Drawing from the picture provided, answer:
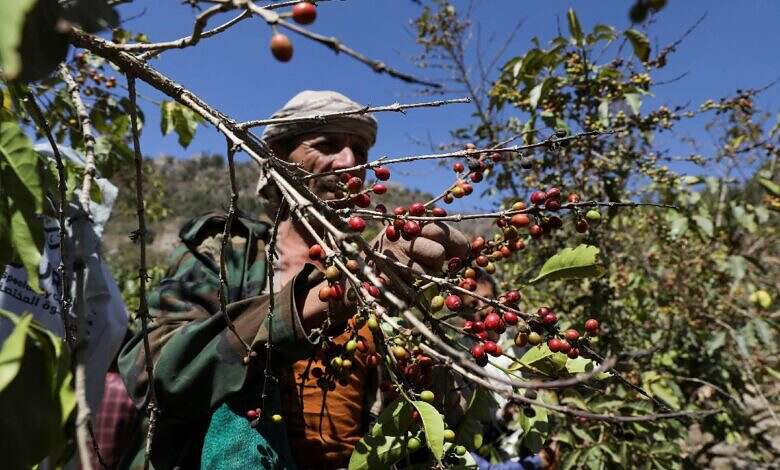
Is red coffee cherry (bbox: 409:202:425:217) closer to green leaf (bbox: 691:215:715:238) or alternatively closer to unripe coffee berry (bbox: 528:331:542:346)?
unripe coffee berry (bbox: 528:331:542:346)

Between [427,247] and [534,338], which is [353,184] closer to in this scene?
[427,247]

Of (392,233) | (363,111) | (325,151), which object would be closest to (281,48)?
(363,111)

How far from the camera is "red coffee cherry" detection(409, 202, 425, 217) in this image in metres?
0.94

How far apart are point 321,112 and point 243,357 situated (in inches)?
38.0

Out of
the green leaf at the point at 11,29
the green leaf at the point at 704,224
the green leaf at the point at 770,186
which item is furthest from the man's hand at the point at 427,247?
the green leaf at the point at 770,186

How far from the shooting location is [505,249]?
1.01 metres

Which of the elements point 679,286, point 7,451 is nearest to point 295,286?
point 7,451

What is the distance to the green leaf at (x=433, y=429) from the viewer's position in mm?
864

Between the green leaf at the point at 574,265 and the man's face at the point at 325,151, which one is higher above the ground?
the man's face at the point at 325,151

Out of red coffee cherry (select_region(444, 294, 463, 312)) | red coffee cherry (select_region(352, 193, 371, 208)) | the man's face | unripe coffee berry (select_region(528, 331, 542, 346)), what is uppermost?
the man's face

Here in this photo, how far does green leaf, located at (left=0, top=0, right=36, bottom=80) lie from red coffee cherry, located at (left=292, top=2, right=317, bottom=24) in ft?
0.72

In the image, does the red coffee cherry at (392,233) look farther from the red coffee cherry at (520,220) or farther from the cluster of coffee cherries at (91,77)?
the cluster of coffee cherries at (91,77)

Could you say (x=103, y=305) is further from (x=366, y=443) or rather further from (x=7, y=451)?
(x=7, y=451)

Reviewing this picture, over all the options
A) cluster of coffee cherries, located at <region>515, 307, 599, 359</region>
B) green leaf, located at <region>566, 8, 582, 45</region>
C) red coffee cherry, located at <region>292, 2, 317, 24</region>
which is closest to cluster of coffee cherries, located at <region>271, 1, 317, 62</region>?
red coffee cherry, located at <region>292, 2, 317, 24</region>
